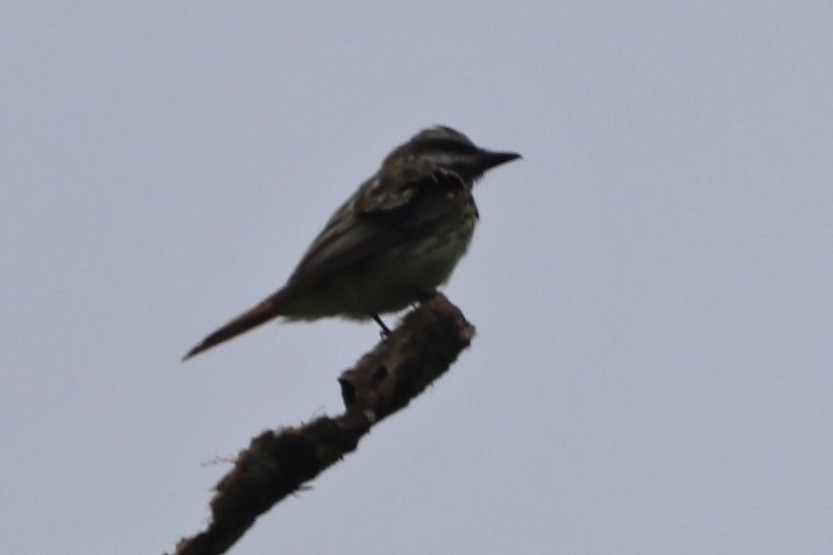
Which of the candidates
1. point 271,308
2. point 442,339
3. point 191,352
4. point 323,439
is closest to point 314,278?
point 271,308

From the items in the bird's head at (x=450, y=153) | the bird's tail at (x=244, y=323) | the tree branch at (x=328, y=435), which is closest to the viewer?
the tree branch at (x=328, y=435)

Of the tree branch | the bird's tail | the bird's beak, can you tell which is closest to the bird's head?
the bird's beak

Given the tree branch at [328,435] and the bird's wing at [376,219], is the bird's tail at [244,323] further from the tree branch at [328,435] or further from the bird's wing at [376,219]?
the tree branch at [328,435]

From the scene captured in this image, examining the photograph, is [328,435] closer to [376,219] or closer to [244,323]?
[244,323]

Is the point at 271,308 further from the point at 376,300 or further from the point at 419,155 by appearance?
the point at 419,155

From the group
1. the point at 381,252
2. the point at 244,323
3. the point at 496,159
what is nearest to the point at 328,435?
the point at 244,323

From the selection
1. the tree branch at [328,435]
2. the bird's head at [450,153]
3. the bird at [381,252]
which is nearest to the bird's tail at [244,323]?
the bird at [381,252]
